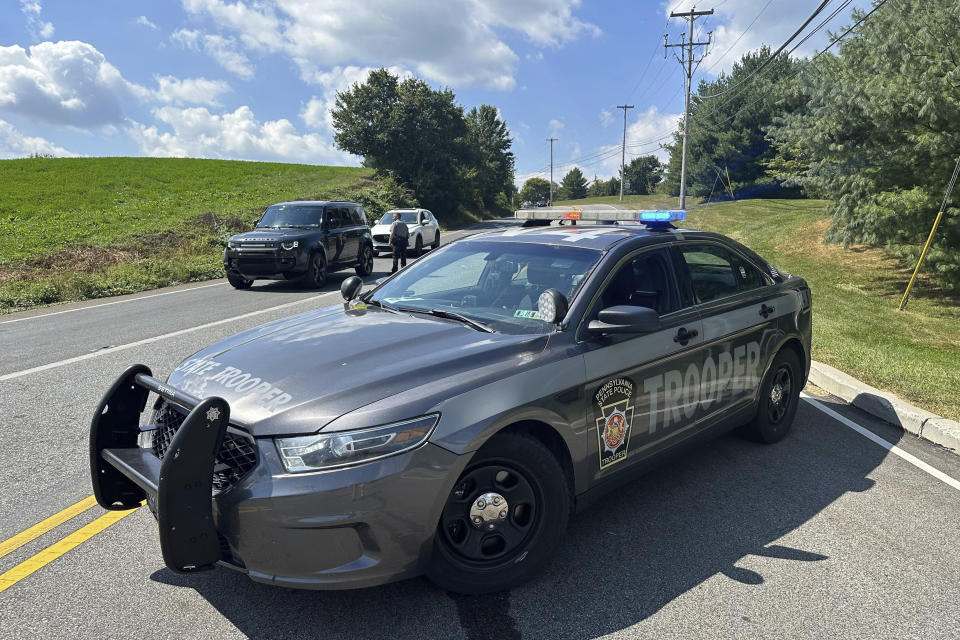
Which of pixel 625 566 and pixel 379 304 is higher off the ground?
pixel 379 304

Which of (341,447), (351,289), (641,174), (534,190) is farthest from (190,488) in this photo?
(534,190)

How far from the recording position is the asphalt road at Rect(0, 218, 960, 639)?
110 inches

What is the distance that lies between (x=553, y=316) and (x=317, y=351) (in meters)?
1.19

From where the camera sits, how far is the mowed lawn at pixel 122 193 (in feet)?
83.5

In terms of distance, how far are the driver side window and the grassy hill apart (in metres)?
13.2

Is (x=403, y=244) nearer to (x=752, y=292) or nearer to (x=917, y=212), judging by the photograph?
(x=917, y=212)

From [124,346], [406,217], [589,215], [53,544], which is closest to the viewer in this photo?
[53,544]

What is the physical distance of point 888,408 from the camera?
596 cm

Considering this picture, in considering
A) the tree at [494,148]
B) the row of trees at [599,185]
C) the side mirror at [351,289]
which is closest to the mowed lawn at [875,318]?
the side mirror at [351,289]

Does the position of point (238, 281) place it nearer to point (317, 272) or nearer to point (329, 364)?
point (317, 272)

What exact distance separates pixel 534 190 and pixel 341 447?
527 ft

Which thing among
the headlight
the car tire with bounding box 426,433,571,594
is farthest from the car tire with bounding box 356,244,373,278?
the headlight

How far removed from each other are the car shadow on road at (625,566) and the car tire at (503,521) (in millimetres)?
136

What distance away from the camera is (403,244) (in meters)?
16.8
